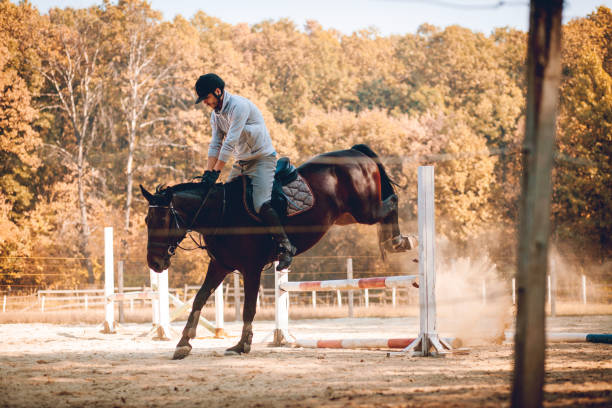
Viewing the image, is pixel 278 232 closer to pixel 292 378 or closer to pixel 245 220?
pixel 245 220

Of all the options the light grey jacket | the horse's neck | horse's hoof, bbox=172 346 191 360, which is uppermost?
the light grey jacket

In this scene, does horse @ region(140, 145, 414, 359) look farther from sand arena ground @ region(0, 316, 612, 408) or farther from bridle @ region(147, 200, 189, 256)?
sand arena ground @ region(0, 316, 612, 408)

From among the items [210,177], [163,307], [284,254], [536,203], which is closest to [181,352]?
[284,254]

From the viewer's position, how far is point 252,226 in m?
7.31

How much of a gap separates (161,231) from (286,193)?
1373 millimetres

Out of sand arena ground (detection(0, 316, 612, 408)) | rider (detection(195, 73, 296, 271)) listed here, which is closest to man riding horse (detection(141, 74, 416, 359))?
rider (detection(195, 73, 296, 271))

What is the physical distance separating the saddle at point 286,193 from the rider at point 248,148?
81mm

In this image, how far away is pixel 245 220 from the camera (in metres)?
7.33

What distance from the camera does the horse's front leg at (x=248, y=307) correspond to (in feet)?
24.2

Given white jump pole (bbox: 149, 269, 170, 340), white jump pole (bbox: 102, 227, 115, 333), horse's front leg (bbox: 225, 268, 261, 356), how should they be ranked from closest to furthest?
horse's front leg (bbox: 225, 268, 261, 356) → white jump pole (bbox: 149, 269, 170, 340) → white jump pole (bbox: 102, 227, 115, 333)

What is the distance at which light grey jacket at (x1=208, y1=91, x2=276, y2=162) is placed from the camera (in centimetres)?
720

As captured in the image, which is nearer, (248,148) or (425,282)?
(425,282)

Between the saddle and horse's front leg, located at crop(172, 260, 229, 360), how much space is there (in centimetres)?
85

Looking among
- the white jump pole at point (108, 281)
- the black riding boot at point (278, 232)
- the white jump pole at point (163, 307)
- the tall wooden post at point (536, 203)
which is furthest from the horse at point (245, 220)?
the white jump pole at point (108, 281)
